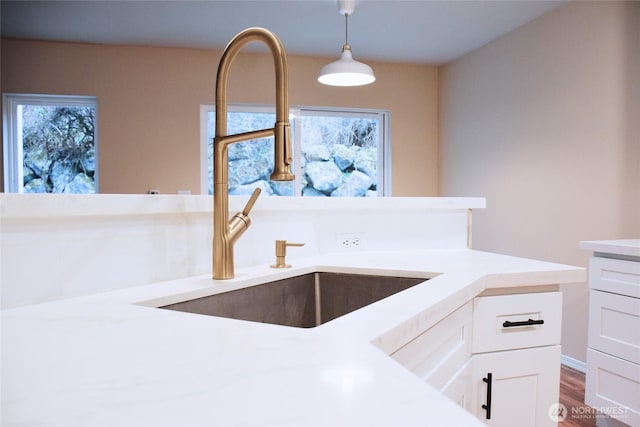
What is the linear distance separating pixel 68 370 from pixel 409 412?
319 mm

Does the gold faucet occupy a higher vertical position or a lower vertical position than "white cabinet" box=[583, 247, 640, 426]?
higher

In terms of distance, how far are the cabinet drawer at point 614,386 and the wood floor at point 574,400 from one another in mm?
208

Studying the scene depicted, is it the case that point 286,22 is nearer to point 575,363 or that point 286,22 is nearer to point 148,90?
point 148,90

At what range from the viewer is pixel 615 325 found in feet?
6.12

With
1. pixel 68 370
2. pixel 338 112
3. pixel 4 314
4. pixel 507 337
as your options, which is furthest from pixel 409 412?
pixel 338 112

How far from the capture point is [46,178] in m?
3.83

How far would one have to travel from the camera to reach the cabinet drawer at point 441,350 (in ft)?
2.35

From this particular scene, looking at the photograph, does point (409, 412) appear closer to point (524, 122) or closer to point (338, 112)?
point (524, 122)

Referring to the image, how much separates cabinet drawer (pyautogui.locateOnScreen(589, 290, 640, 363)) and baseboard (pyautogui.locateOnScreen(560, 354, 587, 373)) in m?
0.98

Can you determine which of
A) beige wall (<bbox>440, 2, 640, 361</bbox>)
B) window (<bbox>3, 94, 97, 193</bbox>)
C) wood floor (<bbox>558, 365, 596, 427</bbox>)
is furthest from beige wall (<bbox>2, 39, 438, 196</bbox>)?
wood floor (<bbox>558, 365, 596, 427</bbox>)

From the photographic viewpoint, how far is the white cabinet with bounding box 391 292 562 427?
974 mm

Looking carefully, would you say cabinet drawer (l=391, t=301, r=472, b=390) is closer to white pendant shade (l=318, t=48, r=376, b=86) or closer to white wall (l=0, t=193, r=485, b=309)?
white wall (l=0, t=193, r=485, b=309)

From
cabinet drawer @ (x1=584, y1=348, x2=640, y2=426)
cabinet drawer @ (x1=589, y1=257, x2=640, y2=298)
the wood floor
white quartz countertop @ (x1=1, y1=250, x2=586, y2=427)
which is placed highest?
white quartz countertop @ (x1=1, y1=250, x2=586, y2=427)

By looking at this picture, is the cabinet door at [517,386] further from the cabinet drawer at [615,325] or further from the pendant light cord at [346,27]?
the pendant light cord at [346,27]
